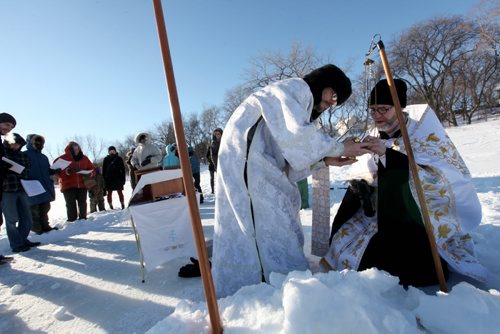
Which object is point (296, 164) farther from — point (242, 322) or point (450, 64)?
point (450, 64)

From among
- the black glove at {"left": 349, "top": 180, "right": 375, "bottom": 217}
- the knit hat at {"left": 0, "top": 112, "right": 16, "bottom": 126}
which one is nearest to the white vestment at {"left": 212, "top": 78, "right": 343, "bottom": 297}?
the black glove at {"left": 349, "top": 180, "right": 375, "bottom": 217}

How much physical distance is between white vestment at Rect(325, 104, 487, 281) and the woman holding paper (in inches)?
216

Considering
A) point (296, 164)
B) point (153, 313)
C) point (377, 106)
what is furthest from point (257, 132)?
point (153, 313)

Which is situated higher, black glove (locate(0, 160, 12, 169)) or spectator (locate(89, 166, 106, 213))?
black glove (locate(0, 160, 12, 169))

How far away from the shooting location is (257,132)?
1.82 meters

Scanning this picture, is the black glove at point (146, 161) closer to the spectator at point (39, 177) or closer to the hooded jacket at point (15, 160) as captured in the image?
the spectator at point (39, 177)

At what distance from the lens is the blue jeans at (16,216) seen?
377 cm

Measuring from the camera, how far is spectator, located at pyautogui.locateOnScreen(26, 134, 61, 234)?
15.7 ft

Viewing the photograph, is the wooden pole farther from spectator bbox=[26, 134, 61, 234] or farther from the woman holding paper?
the woman holding paper

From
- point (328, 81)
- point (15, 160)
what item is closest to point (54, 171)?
point (15, 160)

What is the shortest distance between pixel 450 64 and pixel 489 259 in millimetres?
30340

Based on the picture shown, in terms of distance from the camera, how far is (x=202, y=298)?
6.76ft

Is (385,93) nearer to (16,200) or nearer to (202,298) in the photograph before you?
(202,298)

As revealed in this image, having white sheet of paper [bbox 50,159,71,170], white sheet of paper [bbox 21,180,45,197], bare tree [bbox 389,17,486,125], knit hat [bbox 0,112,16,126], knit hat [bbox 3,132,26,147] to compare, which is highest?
bare tree [bbox 389,17,486,125]
